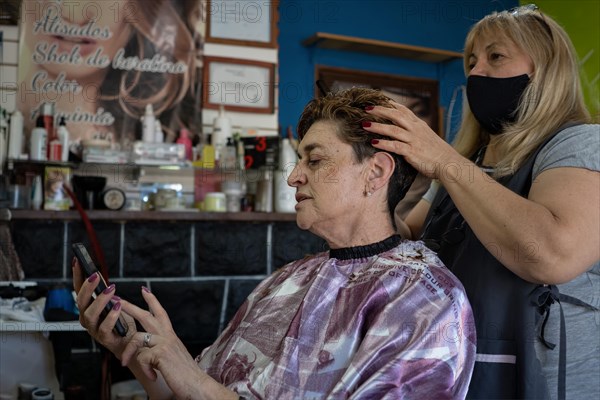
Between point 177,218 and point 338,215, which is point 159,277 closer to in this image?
point 177,218

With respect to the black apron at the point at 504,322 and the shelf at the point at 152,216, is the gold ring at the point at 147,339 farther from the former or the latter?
the shelf at the point at 152,216

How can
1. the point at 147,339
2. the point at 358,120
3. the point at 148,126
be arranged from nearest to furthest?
the point at 147,339 < the point at 358,120 < the point at 148,126

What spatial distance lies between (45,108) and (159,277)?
1.08m

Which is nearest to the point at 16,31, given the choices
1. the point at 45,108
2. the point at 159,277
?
the point at 45,108

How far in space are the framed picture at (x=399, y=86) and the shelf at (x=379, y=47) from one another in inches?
5.7

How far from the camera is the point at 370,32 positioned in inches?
165

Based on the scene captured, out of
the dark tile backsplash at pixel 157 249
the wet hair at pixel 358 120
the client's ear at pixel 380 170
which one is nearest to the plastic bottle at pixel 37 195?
the dark tile backsplash at pixel 157 249

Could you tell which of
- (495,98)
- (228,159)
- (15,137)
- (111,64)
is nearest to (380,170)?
(495,98)

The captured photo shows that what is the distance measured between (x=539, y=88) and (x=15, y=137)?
8.54ft

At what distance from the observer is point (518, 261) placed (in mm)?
1236

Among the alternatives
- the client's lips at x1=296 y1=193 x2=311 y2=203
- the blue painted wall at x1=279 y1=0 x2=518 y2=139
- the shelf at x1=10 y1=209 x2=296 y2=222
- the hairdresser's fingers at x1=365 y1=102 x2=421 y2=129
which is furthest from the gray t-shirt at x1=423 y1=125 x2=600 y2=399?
the blue painted wall at x1=279 y1=0 x2=518 y2=139

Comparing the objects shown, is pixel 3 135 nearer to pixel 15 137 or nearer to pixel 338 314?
pixel 15 137

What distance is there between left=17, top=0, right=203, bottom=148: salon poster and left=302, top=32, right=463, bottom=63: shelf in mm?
785

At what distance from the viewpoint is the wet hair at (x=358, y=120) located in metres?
1.43
